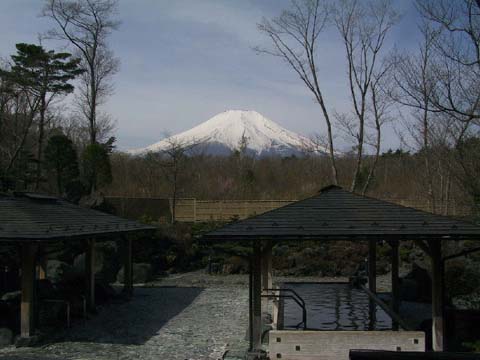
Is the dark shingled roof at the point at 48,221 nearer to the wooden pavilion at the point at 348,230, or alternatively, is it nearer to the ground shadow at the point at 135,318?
the ground shadow at the point at 135,318

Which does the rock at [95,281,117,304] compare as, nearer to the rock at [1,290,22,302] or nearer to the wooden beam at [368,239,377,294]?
the rock at [1,290,22,302]

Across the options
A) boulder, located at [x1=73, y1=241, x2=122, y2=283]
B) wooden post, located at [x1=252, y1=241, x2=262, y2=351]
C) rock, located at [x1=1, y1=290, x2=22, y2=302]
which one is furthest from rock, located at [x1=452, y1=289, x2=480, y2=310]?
rock, located at [x1=1, y1=290, x2=22, y2=302]

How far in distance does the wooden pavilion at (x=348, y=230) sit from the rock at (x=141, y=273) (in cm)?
1251

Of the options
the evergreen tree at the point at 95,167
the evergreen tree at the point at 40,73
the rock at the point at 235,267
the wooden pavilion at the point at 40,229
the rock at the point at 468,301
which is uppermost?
the evergreen tree at the point at 40,73

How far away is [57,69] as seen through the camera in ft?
93.4

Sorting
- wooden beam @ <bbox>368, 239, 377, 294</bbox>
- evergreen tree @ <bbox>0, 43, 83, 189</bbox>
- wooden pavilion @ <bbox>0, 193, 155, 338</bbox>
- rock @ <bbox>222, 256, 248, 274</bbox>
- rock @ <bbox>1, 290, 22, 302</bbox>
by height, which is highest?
evergreen tree @ <bbox>0, 43, 83, 189</bbox>

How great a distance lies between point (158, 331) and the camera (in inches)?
472

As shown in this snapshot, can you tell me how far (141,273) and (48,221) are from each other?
10.3 meters

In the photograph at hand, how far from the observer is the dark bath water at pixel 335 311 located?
1116cm

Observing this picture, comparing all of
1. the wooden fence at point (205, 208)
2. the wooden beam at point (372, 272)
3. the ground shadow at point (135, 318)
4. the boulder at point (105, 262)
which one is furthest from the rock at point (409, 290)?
the wooden fence at point (205, 208)

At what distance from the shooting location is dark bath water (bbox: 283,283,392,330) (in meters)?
11.2

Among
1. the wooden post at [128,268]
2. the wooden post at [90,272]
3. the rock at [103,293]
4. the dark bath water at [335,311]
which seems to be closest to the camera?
the dark bath water at [335,311]

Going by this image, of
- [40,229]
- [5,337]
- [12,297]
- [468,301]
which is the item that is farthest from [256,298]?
[468,301]

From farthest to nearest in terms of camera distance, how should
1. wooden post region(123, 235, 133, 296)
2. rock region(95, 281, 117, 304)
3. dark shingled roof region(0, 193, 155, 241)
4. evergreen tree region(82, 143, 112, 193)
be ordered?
1. evergreen tree region(82, 143, 112, 193)
2. wooden post region(123, 235, 133, 296)
3. rock region(95, 281, 117, 304)
4. dark shingled roof region(0, 193, 155, 241)
